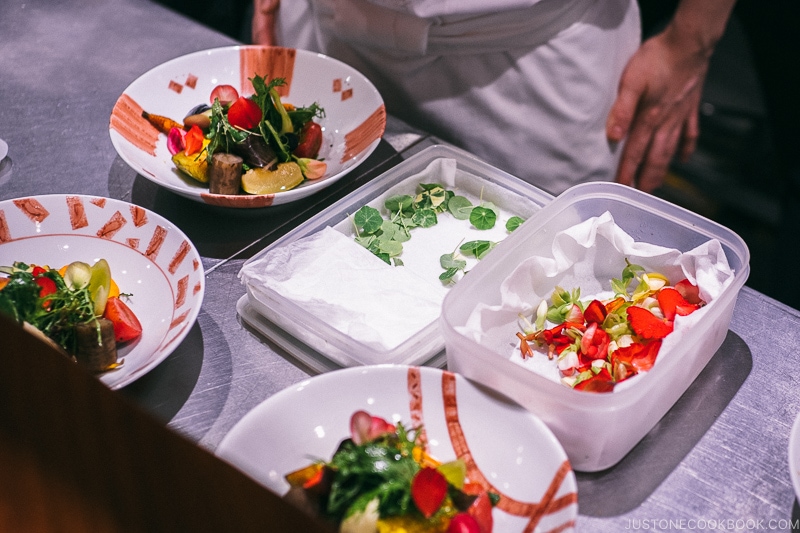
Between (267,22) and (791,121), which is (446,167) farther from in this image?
(791,121)

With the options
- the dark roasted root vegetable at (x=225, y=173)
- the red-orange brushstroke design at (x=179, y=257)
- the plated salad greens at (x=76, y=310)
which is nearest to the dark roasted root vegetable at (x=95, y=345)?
the plated salad greens at (x=76, y=310)

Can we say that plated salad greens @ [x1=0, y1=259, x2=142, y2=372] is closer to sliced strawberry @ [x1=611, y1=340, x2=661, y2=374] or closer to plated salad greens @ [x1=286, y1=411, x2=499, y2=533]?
plated salad greens @ [x1=286, y1=411, x2=499, y2=533]

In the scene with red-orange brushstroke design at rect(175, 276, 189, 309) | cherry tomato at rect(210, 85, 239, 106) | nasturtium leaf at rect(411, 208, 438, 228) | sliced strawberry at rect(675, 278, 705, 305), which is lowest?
nasturtium leaf at rect(411, 208, 438, 228)

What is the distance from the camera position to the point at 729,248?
1.03 meters

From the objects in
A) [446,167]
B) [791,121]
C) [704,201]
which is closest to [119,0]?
[446,167]

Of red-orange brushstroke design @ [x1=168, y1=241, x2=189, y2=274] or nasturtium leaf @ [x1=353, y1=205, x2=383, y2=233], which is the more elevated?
red-orange brushstroke design @ [x1=168, y1=241, x2=189, y2=274]

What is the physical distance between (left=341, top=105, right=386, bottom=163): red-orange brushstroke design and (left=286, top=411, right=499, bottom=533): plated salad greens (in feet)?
2.16

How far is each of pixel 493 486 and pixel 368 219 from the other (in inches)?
19.4

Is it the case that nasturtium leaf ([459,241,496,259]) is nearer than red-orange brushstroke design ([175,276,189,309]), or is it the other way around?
red-orange brushstroke design ([175,276,189,309])

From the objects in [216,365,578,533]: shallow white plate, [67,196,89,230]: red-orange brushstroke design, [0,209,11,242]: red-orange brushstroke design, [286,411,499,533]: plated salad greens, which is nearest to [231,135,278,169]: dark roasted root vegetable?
[67,196,89,230]: red-orange brushstroke design

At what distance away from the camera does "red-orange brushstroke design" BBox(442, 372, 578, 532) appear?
781 mm

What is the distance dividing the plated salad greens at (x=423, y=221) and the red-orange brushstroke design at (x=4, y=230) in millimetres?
497

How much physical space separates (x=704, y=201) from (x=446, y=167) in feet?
6.48

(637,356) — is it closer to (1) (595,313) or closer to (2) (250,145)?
(1) (595,313)
